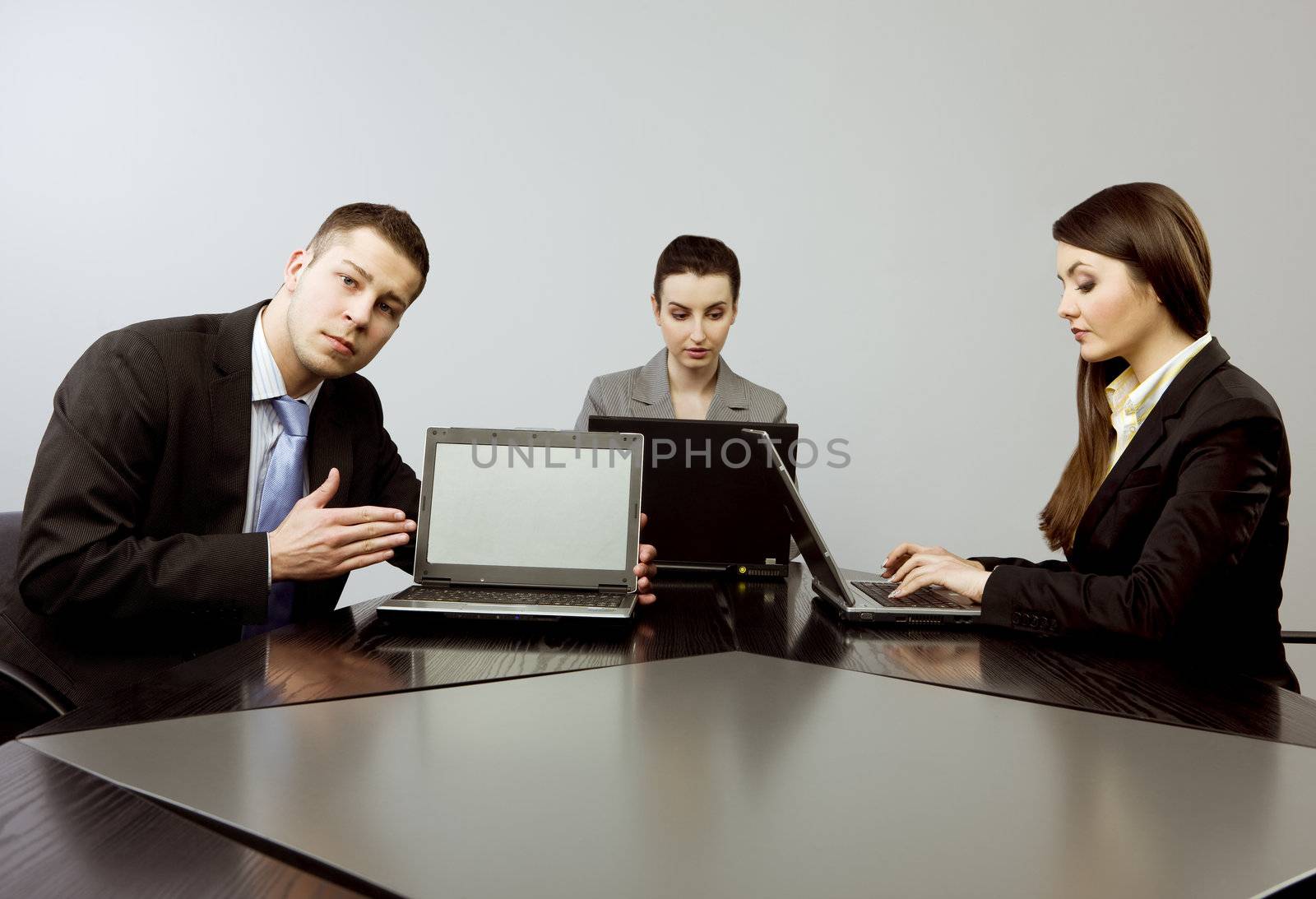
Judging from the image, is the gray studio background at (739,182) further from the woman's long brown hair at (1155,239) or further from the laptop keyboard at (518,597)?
the laptop keyboard at (518,597)

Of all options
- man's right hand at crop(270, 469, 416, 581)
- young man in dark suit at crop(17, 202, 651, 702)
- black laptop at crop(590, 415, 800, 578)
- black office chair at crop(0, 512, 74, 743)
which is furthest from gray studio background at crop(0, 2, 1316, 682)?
black office chair at crop(0, 512, 74, 743)

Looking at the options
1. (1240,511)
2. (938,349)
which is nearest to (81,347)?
(938,349)

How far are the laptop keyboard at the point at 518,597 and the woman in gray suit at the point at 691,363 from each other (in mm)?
1238

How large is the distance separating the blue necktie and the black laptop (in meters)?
0.60

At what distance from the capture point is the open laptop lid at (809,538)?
1541 mm

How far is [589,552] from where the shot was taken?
5.21 ft

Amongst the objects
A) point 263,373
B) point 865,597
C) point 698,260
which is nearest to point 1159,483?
point 865,597

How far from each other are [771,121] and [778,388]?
3.37 ft

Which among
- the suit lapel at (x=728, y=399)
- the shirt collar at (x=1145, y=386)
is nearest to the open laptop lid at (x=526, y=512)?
the shirt collar at (x=1145, y=386)

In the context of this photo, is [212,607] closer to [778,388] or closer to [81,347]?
[778,388]

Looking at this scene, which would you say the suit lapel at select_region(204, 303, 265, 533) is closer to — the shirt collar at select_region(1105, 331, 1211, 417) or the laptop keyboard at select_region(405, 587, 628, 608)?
the laptop keyboard at select_region(405, 587, 628, 608)

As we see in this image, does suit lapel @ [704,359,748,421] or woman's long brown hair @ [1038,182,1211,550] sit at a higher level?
woman's long brown hair @ [1038,182,1211,550]

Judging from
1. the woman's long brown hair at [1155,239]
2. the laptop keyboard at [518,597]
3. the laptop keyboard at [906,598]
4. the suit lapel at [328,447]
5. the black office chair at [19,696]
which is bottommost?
the black office chair at [19,696]

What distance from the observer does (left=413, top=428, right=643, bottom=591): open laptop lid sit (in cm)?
158
